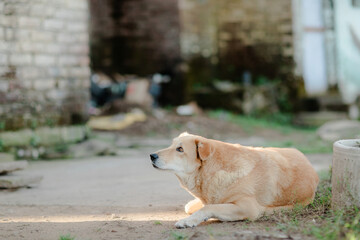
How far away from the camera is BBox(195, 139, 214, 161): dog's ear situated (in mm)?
4137

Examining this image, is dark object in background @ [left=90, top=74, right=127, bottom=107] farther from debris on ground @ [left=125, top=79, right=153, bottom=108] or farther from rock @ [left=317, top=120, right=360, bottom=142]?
rock @ [left=317, top=120, right=360, bottom=142]

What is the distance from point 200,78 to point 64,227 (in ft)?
32.3

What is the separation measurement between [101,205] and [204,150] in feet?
5.22

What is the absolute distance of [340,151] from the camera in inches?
162

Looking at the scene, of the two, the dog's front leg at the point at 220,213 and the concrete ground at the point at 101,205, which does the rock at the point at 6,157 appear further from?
the dog's front leg at the point at 220,213

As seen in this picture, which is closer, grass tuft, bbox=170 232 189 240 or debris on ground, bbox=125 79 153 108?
grass tuft, bbox=170 232 189 240

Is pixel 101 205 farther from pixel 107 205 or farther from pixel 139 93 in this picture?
pixel 139 93

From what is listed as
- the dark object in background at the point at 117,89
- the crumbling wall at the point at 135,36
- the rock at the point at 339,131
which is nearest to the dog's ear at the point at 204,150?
the rock at the point at 339,131

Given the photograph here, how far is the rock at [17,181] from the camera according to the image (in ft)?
19.0

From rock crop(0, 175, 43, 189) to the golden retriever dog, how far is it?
251 cm

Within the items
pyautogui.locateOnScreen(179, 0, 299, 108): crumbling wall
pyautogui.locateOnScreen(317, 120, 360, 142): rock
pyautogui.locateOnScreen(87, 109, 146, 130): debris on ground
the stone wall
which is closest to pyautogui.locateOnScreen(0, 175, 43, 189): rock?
the stone wall

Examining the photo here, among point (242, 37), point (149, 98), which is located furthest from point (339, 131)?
point (149, 98)

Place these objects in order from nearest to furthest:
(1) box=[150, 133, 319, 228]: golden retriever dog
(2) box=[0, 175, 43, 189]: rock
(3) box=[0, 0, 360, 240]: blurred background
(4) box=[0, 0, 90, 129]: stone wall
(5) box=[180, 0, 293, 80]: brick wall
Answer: (1) box=[150, 133, 319, 228]: golden retriever dog
(3) box=[0, 0, 360, 240]: blurred background
(2) box=[0, 175, 43, 189]: rock
(4) box=[0, 0, 90, 129]: stone wall
(5) box=[180, 0, 293, 80]: brick wall

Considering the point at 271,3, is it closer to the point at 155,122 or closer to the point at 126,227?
the point at 155,122
